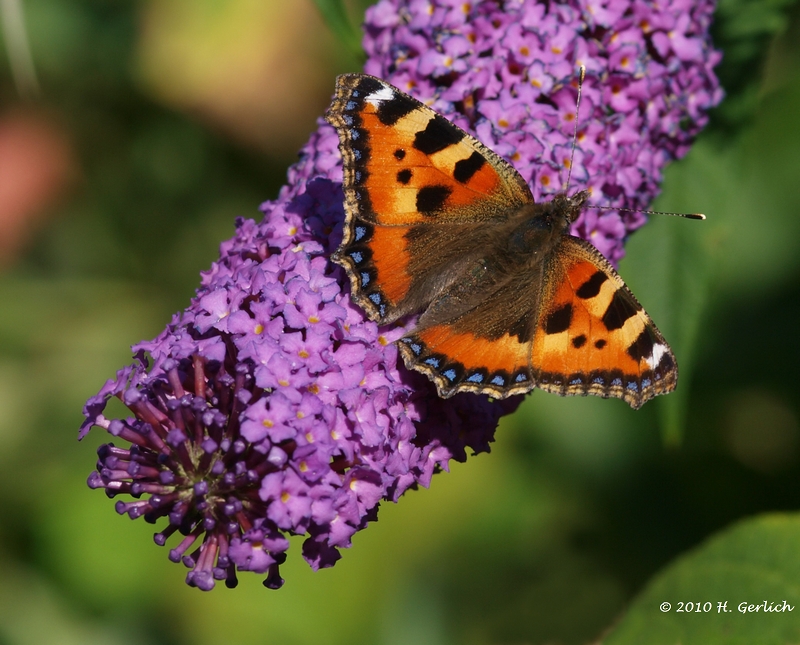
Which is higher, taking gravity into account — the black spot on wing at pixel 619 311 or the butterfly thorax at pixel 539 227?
the butterfly thorax at pixel 539 227

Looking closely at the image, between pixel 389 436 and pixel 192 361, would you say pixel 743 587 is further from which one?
pixel 192 361

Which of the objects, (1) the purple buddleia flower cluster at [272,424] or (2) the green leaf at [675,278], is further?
(2) the green leaf at [675,278]

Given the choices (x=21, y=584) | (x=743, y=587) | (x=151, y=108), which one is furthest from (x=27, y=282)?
(x=743, y=587)

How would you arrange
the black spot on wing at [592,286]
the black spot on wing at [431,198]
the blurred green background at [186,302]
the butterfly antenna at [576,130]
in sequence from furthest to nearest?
the blurred green background at [186,302]
the butterfly antenna at [576,130]
the black spot on wing at [431,198]
the black spot on wing at [592,286]

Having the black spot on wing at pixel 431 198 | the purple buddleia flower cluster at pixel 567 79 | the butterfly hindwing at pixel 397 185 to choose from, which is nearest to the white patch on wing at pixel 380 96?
the butterfly hindwing at pixel 397 185

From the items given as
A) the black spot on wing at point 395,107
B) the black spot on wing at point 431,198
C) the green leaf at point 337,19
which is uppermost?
the green leaf at point 337,19

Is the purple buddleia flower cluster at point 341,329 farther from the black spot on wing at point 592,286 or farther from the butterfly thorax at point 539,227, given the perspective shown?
the black spot on wing at point 592,286

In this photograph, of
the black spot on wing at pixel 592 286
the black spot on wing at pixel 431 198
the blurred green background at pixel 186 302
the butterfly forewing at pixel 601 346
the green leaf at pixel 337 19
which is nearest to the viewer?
the butterfly forewing at pixel 601 346
